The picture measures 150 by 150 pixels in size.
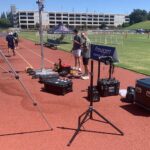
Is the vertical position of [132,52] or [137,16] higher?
Answer: [137,16]

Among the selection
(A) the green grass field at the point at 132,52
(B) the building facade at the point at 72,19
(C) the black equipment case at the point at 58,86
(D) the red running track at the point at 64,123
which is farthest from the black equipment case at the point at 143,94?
(B) the building facade at the point at 72,19

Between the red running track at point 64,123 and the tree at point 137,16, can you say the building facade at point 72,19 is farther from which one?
the red running track at point 64,123

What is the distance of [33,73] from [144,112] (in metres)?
6.99

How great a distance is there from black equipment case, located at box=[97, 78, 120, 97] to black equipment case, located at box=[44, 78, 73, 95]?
1.18m

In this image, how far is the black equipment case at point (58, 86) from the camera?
10500 mm

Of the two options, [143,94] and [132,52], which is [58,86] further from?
[132,52]

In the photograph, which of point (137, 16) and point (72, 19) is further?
point (137, 16)

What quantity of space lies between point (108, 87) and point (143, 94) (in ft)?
5.72

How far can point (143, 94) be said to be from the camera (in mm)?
8602

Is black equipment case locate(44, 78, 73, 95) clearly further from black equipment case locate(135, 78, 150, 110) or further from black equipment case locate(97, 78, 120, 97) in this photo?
black equipment case locate(135, 78, 150, 110)

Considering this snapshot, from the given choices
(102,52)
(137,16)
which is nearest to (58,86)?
(102,52)

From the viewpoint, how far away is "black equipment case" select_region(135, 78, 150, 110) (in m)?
8.44

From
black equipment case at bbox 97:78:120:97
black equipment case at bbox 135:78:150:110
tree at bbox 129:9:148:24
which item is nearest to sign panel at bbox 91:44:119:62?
black equipment case at bbox 97:78:120:97

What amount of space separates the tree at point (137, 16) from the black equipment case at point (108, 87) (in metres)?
177
